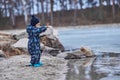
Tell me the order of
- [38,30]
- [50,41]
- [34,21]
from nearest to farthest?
1. [38,30]
2. [34,21]
3. [50,41]

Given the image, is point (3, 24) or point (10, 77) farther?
point (3, 24)

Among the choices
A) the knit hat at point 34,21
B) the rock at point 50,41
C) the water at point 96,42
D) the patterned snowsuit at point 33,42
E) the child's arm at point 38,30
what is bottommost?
the water at point 96,42

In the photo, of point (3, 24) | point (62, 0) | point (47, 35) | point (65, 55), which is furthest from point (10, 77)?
point (62, 0)

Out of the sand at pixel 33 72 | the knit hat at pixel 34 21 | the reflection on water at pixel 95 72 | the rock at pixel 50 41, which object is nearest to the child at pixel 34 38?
the knit hat at pixel 34 21

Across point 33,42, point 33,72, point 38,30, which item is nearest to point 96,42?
point 33,42

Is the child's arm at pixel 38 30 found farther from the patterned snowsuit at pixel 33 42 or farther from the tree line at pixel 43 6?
the tree line at pixel 43 6

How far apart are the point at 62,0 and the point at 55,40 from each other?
7431 cm

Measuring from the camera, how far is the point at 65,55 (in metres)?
16.7

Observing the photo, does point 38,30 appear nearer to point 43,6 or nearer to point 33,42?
point 33,42

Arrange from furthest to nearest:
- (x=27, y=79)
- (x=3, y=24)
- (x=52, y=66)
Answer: (x=3, y=24)
(x=52, y=66)
(x=27, y=79)

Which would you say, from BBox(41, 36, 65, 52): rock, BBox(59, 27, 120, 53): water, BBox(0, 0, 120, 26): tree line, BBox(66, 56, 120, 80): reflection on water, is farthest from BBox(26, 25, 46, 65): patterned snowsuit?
BBox(0, 0, 120, 26): tree line

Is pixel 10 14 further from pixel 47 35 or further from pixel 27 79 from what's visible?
pixel 27 79

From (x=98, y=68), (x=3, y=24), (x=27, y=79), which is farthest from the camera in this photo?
(x=3, y=24)

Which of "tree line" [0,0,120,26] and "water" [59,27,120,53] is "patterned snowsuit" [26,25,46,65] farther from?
"tree line" [0,0,120,26]
